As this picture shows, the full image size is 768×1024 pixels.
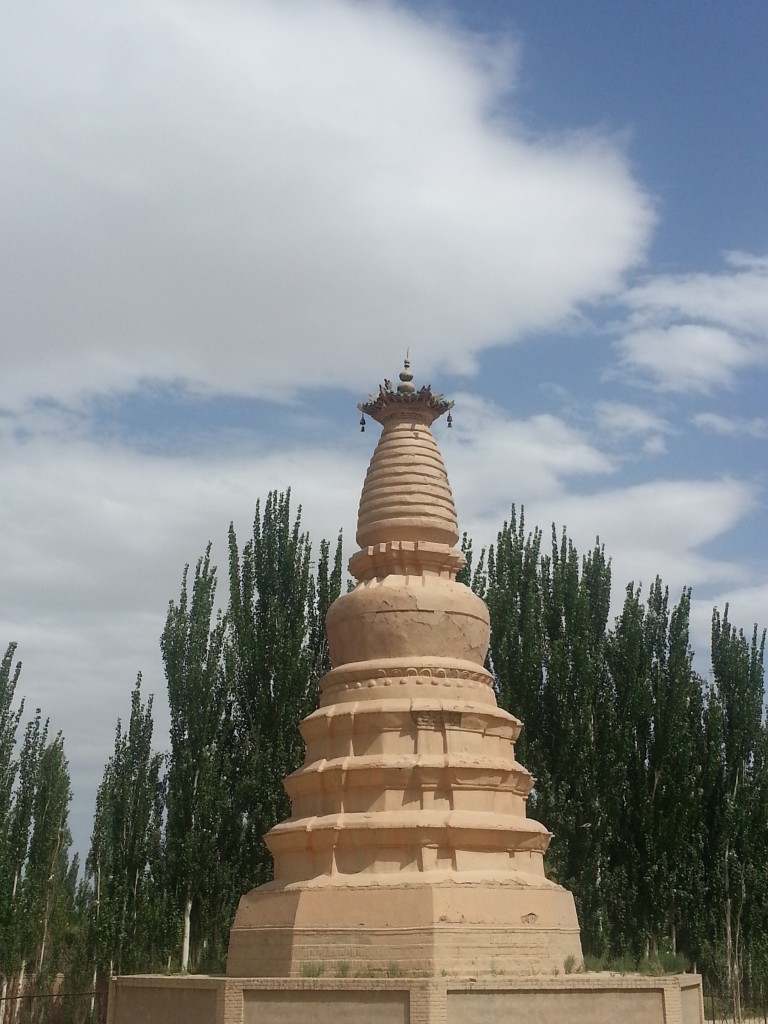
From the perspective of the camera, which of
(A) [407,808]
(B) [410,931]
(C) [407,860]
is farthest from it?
(A) [407,808]

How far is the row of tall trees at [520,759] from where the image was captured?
23.3 meters

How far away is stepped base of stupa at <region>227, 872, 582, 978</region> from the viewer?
44.0ft

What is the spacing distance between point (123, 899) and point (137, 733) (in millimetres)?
3830

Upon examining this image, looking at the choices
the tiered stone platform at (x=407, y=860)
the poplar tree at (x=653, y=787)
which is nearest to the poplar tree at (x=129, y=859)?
the tiered stone platform at (x=407, y=860)

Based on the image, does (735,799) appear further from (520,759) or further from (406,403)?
(406,403)

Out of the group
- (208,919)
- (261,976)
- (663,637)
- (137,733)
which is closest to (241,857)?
(208,919)

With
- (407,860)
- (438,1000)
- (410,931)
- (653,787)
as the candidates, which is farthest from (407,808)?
(653,787)

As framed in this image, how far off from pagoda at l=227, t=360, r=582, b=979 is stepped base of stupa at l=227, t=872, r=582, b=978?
18mm

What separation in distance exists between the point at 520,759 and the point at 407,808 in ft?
34.0

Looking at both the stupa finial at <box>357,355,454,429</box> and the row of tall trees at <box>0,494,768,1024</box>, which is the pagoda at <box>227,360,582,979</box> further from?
the row of tall trees at <box>0,494,768,1024</box>

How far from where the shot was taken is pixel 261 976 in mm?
13984

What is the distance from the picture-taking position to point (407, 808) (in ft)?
48.9

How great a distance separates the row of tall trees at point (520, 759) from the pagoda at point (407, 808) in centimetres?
825

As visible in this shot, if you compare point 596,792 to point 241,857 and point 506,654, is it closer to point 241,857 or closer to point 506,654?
point 506,654
